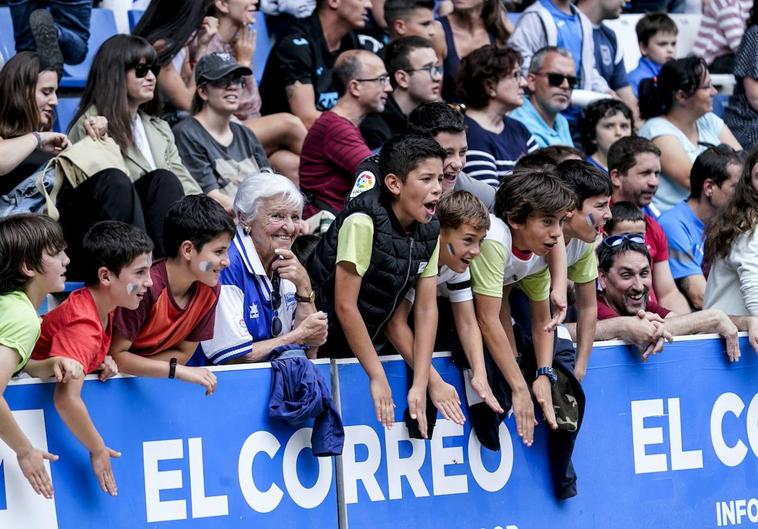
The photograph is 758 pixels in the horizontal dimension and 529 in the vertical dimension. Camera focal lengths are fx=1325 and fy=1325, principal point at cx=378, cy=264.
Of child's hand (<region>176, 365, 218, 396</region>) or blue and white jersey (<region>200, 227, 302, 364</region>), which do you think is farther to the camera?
blue and white jersey (<region>200, 227, 302, 364</region>)

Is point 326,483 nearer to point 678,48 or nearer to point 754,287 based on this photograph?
point 754,287

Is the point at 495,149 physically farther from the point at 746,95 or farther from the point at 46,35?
the point at 746,95

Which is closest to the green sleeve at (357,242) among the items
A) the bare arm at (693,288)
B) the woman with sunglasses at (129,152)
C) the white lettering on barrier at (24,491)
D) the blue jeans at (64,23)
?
the woman with sunglasses at (129,152)

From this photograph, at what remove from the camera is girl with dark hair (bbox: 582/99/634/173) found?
942 centimetres

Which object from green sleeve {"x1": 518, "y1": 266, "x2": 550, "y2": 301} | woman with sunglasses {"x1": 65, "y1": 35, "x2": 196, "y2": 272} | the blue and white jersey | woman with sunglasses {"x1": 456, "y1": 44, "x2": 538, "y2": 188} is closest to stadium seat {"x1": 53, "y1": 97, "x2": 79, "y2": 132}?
woman with sunglasses {"x1": 65, "y1": 35, "x2": 196, "y2": 272}

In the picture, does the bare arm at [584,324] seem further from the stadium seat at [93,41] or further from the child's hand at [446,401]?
the stadium seat at [93,41]

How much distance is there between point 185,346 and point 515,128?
359 centimetres

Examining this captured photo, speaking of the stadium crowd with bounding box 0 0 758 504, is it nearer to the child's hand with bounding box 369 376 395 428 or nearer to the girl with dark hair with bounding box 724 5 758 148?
the child's hand with bounding box 369 376 395 428

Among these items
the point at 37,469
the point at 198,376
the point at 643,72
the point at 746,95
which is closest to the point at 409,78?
the point at 643,72

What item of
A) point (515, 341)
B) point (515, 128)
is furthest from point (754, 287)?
point (515, 128)

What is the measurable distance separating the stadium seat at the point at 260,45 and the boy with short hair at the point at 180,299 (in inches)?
164

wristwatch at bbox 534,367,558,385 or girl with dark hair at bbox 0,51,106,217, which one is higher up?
girl with dark hair at bbox 0,51,106,217

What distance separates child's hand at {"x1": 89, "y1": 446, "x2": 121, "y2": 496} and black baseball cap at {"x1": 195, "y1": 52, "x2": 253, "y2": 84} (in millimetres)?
2892

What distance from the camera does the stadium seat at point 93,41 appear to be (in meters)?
8.61
